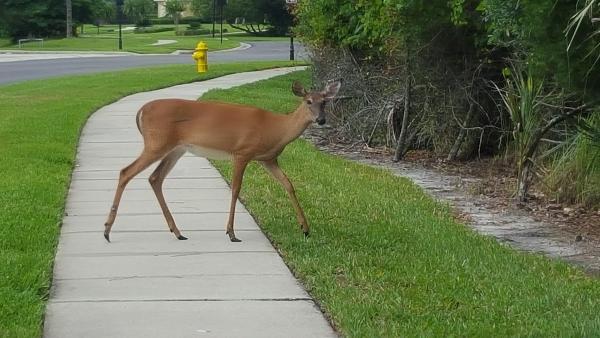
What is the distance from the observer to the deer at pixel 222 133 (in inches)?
334

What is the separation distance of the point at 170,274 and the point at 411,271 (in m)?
1.69

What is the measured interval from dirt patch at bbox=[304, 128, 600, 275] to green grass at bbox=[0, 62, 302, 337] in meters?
3.94

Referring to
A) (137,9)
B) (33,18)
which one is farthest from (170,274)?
(137,9)

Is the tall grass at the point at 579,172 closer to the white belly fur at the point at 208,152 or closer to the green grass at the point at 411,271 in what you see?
the green grass at the point at 411,271

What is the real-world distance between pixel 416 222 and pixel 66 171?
4.57 meters

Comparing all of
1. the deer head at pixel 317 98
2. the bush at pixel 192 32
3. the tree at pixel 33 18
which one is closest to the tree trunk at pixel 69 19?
the tree at pixel 33 18

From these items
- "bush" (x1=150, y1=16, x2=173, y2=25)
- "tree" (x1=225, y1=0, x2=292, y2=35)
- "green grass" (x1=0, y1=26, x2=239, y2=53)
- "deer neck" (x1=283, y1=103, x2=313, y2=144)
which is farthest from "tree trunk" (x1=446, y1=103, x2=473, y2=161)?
"bush" (x1=150, y1=16, x2=173, y2=25)

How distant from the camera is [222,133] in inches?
335

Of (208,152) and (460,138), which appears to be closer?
(208,152)

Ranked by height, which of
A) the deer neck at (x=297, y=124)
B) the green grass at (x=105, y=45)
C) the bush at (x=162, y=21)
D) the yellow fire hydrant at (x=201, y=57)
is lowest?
the bush at (x=162, y=21)

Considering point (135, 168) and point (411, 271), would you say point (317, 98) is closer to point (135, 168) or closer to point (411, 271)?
point (135, 168)

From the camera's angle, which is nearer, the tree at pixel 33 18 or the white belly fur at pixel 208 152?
the white belly fur at pixel 208 152

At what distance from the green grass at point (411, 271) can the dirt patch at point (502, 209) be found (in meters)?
0.39

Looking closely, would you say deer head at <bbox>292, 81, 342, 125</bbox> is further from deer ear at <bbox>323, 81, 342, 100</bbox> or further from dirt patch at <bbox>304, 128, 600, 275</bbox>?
dirt patch at <bbox>304, 128, 600, 275</bbox>
